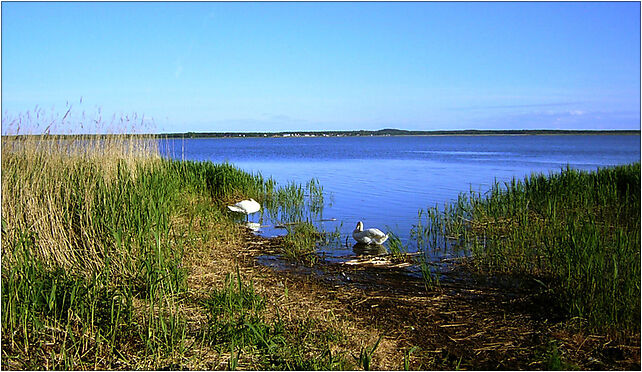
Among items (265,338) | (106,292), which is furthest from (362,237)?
(106,292)

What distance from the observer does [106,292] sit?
15.9ft

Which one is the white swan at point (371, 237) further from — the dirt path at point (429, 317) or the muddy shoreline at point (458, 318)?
the dirt path at point (429, 317)

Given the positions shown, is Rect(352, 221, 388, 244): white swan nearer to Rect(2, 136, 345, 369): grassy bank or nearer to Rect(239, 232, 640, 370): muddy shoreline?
Rect(239, 232, 640, 370): muddy shoreline

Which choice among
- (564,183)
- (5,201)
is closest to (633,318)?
(5,201)

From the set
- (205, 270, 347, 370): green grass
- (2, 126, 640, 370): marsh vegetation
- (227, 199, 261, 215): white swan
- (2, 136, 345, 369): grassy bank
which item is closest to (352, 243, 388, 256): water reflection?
(2, 126, 640, 370): marsh vegetation

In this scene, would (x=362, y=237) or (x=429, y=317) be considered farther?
(x=362, y=237)

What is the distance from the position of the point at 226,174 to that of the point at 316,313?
8.68 meters

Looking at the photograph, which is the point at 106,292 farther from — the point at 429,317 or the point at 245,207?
the point at 245,207

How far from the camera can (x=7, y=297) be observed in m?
4.43

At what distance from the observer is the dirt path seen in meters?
4.48

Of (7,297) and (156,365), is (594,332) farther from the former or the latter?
(7,297)

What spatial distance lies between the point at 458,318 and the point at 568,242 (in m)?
1.47

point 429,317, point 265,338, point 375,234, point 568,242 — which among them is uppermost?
point 568,242

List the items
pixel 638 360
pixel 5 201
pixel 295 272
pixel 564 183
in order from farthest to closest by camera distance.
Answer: pixel 564 183 → pixel 295 272 → pixel 5 201 → pixel 638 360
